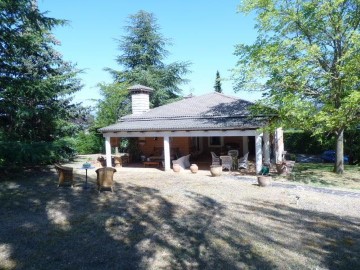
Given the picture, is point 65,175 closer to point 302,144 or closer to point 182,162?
point 182,162

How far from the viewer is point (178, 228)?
7664 millimetres

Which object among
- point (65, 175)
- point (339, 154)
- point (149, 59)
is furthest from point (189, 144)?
point (149, 59)

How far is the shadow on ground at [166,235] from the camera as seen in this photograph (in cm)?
582

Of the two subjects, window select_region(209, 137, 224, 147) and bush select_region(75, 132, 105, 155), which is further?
bush select_region(75, 132, 105, 155)

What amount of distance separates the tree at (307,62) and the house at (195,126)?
2.08 metres

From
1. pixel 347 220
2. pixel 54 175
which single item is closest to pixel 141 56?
pixel 54 175

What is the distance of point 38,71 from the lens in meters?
19.4

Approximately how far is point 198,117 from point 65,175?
8.84 meters

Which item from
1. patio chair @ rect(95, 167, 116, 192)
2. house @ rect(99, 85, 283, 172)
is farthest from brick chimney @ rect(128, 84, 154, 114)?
patio chair @ rect(95, 167, 116, 192)

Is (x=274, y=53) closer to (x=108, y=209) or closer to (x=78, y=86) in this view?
(x=108, y=209)

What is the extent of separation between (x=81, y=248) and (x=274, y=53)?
12.2m

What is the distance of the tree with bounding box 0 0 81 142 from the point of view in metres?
13.3

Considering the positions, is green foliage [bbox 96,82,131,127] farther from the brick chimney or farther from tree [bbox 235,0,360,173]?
tree [bbox 235,0,360,173]

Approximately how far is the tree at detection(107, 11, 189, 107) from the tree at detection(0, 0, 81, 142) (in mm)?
14495
